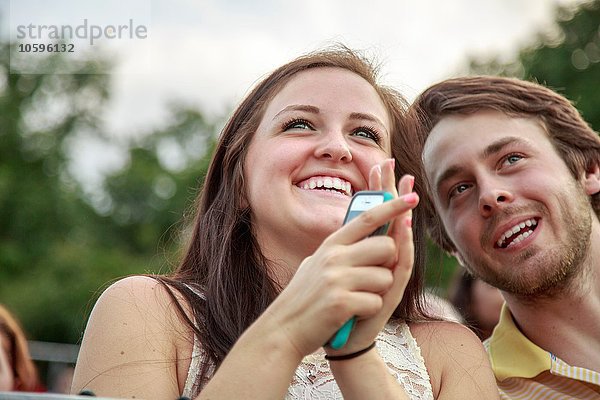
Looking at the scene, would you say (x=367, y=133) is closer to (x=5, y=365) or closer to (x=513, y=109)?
(x=513, y=109)

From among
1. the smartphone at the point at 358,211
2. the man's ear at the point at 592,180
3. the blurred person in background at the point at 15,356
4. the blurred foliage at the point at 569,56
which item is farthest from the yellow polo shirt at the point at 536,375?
the blurred foliage at the point at 569,56

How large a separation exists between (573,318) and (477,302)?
181 cm

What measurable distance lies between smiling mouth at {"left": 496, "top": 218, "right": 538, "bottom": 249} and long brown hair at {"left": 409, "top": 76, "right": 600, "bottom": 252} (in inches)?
14.1

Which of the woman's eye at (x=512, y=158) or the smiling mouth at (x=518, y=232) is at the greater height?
the woman's eye at (x=512, y=158)

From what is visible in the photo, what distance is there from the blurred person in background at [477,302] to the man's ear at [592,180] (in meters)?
1.38

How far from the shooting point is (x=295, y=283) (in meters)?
1.92

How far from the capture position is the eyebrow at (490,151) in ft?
11.3

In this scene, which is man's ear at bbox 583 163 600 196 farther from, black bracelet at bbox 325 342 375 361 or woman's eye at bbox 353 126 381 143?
black bracelet at bbox 325 342 375 361

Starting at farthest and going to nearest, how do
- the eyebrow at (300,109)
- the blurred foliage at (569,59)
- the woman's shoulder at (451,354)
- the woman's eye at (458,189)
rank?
1. the blurred foliage at (569,59)
2. the woman's eye at (458,189)
3. the eyebrow at (300,109)
4. the woman's shoulder at (451,354)

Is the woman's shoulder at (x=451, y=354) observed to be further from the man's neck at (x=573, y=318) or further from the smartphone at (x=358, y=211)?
the man's neck at (x=573, y=318)

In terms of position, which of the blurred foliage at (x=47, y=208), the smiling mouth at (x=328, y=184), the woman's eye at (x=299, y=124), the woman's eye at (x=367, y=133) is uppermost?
the woman's eye at (x=299, y=124)

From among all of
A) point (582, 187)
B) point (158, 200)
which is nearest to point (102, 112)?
point (158, 200)

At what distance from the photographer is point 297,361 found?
191 cm

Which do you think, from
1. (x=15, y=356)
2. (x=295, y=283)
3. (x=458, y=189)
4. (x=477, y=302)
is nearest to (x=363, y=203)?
(x=295, y=283)
